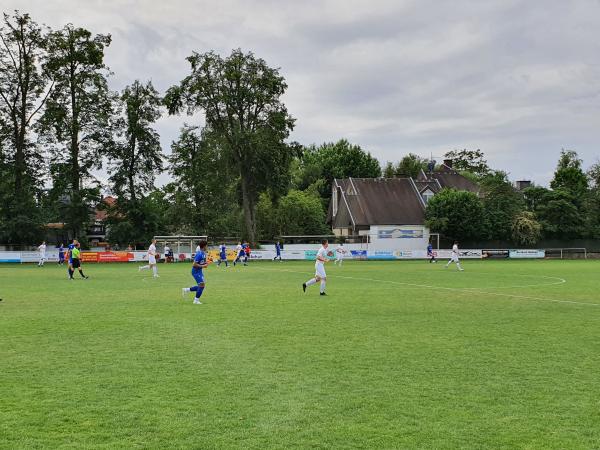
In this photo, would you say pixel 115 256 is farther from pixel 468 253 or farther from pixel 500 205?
pixel 500 205

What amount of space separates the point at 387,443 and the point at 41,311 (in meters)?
13.4

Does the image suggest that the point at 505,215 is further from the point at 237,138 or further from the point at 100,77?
the point at 100,77

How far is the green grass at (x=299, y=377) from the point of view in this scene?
20.6ft

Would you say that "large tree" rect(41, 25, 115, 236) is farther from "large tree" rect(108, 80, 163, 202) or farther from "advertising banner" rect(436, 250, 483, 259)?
"advertising banner" rect(436, 250, 483, 259)

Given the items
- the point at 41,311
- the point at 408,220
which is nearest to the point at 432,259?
the point at 408,220

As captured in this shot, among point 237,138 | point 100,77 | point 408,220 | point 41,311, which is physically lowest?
point 41,311

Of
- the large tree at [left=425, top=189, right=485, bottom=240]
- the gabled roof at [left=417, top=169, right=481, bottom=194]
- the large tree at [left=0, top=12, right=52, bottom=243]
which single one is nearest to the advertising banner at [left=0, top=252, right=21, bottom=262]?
the large tree at [left=0, top=12, right=52, bottom=243]

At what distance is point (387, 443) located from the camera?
19.6 feet

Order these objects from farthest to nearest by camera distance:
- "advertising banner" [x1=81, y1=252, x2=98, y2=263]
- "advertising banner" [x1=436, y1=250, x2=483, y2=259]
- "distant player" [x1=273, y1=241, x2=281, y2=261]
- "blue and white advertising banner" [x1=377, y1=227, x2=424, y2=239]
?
"blue and white advertising banner" [x1=377, y1=227, x2=424, y2=239], "advertising banner" [x1=436, y1=250, x2=483, y2=259], "distant player" [x1=273, y1=241, x2=281, y2=261], "advertising banner" [x1=81, y1=252, x2=98, y2=263]

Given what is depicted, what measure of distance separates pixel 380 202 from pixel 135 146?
1138 inches

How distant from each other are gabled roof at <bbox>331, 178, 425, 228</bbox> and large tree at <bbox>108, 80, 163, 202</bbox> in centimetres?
2303

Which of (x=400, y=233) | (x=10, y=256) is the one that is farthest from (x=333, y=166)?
(x=10, y=256)

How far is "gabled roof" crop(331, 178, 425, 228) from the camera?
70.2 metres

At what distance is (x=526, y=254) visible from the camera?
6494 centimetres
